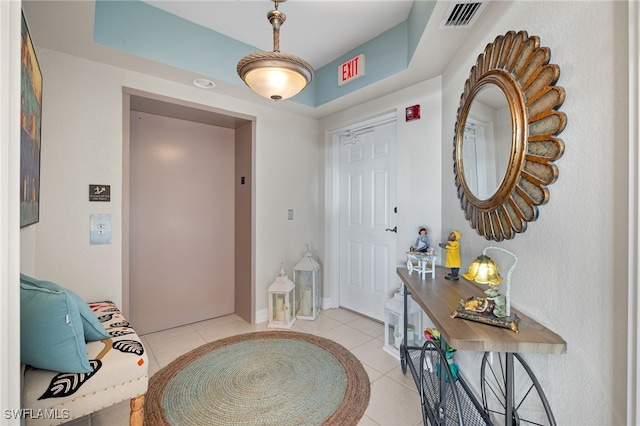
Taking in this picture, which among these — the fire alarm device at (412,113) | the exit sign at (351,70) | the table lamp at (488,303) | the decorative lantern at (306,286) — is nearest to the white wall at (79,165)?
the exit sign at (351,70)

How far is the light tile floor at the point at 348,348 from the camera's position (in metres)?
1.68

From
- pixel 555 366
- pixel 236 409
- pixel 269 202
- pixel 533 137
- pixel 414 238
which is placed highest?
pixel 533 137

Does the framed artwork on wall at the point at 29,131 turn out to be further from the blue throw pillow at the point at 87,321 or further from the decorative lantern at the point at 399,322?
the decorative lantern at the point at 399,322

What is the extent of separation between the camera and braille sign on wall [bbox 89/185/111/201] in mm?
2109

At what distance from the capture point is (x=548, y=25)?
3.69ft

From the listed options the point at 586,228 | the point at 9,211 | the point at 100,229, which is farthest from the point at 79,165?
the point at 586,228

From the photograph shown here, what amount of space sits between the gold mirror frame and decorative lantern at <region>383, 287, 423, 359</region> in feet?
3.50

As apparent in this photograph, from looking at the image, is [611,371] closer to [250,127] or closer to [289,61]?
[289,61]

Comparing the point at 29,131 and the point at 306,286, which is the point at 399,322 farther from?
the point at 29,131

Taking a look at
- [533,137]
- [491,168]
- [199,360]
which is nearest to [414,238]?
[491,168]

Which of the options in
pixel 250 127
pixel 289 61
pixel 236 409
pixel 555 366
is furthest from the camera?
pixel 250 127

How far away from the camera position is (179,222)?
2.93m

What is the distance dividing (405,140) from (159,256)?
2.67 meters

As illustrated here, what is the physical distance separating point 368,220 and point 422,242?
3.37ft
